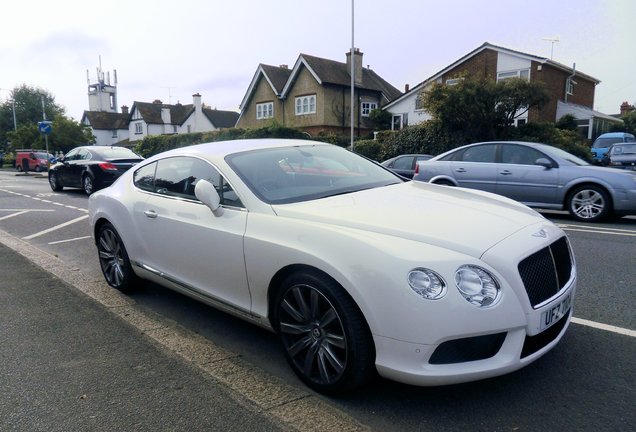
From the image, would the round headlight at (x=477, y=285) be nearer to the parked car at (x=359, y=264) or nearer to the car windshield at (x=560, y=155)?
the parked car at (x=359, y=264)

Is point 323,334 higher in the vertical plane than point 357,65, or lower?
lower

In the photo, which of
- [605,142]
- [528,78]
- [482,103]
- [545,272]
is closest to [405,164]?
[482,103]

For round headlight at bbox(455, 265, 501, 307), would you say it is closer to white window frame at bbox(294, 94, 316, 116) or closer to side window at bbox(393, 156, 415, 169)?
side window at bbox(393, 156, 415, 169)

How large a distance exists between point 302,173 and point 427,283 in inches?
65.9

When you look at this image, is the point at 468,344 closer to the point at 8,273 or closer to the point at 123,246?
the point at 123,246

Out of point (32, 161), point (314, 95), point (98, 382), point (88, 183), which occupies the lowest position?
point (98, 382)

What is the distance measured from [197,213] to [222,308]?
2.45ft

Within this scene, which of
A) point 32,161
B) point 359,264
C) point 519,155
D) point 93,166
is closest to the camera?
point 359,264

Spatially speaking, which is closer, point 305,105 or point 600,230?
point 600,230

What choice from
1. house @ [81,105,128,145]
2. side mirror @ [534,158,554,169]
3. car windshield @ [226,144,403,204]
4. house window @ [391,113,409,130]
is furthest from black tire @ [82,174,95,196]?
house @ [81,105,128,145]

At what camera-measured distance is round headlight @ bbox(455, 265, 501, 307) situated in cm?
239

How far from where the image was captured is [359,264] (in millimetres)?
2531

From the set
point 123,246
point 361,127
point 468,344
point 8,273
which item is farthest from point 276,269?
point 361,127

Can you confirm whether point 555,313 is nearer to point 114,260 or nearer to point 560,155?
point 114,260
